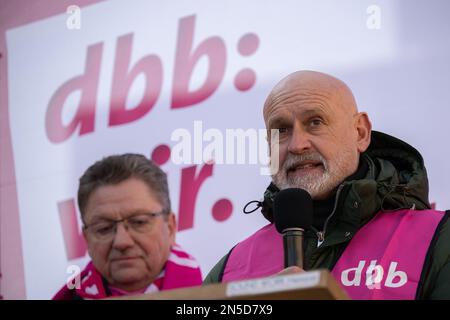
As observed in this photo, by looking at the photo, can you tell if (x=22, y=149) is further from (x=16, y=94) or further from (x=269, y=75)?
(x=269, y=75)

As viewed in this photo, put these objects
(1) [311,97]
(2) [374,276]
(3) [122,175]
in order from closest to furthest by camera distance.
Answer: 1. (2) [374,276]
2. (1) [311,97]
3. (3) [122,175]

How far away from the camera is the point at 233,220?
→ 10.9 ft

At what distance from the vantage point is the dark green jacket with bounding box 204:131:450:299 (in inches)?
90.0

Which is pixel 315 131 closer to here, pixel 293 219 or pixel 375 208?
pixel 375 208

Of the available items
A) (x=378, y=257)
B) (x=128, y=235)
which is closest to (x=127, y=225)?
(x=128, y=235)

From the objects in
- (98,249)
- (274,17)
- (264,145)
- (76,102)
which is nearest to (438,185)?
(264,145)

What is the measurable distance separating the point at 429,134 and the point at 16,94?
1723mm

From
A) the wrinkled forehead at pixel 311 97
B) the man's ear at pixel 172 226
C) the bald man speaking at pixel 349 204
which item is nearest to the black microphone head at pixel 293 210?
the bald man speaking at pixel 349 204

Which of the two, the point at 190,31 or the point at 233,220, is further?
the point at 190,31

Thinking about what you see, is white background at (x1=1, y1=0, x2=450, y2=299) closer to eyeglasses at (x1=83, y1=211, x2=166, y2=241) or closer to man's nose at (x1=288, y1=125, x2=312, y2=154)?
eyeglasses at (x1=83, y1=211, x2=166, y2=241)

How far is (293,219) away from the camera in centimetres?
211

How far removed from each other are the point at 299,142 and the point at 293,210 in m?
0.53

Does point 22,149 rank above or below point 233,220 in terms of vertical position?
above

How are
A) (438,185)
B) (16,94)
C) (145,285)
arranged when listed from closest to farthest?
(145,285) → (438,185) → (16,94)
